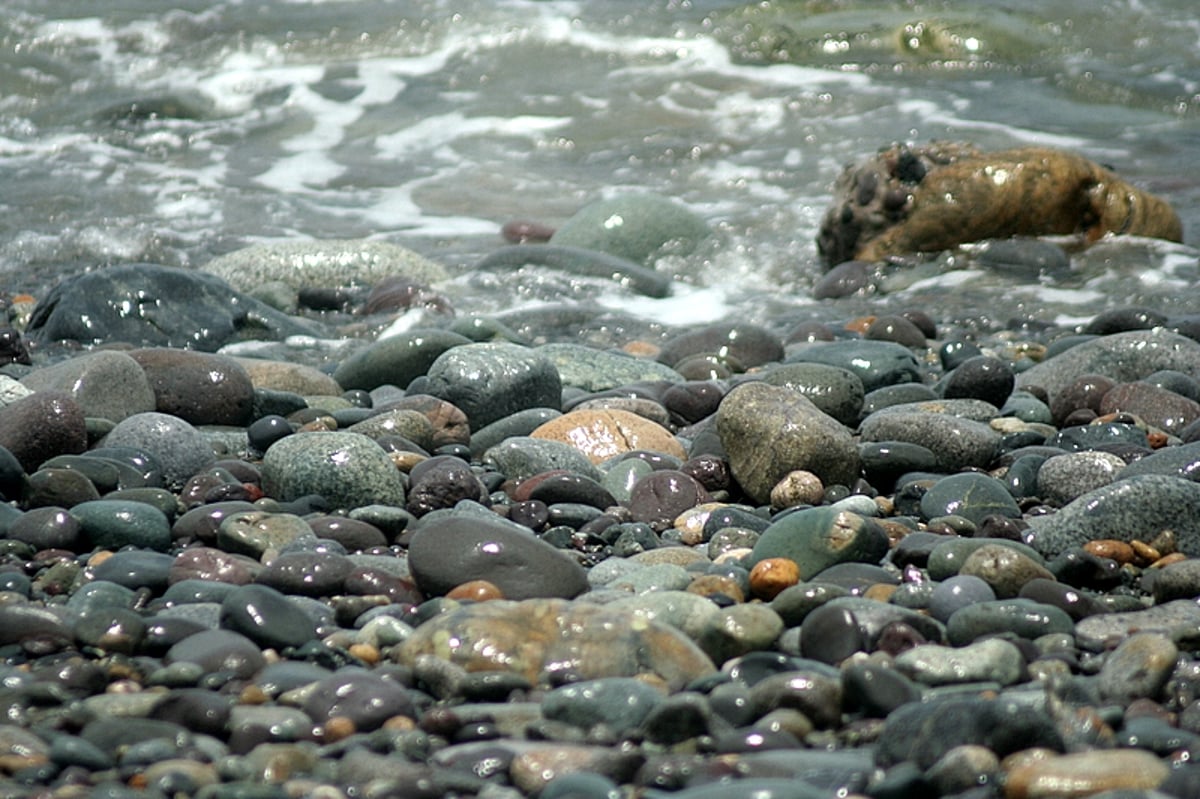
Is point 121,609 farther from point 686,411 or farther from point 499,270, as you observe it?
point 499,270

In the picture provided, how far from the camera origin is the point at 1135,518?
3348mm

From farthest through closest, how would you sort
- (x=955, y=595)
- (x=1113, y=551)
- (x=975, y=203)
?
(x=975, y=203), (x=1113, y=551), (x=955, y=595)

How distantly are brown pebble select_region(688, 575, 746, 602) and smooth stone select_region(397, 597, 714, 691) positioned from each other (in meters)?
0.38

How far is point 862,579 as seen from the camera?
313 centimetres

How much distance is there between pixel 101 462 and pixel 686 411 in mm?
2237

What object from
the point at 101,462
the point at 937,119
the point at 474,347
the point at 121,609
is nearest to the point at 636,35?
the point at 937,119

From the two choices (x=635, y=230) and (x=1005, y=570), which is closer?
(x=1005, y=570)

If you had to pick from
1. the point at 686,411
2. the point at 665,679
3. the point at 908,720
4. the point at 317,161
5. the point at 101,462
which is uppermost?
the point at 908,720

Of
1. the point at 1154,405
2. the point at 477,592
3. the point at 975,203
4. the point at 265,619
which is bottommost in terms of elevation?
the point at 975,203

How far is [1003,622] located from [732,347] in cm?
387

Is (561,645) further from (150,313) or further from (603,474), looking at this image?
(150,313)

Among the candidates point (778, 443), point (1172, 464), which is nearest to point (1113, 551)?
point (1172, 464)

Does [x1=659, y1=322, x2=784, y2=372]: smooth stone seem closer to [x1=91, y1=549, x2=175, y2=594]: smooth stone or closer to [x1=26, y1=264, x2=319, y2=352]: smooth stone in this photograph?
[x1=26, y1=264, x2=319, y2=352]: smooth stone

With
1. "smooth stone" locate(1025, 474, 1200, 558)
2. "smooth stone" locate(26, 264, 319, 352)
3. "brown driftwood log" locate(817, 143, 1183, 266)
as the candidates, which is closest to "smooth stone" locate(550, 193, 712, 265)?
"brown driftwood log" locate(817, 143, 1183, 266)
